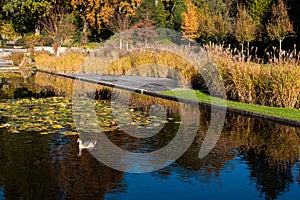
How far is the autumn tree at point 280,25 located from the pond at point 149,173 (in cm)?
2450

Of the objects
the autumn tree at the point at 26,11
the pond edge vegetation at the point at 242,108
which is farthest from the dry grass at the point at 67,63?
the autumn tree at the point at 26,11

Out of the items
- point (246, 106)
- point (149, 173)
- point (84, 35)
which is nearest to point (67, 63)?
point (246, 106)

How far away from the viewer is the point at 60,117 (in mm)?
12172

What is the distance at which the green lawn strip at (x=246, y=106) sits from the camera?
40.0 feet

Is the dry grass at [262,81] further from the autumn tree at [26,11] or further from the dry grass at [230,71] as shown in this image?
the autumn tree at [26,11]

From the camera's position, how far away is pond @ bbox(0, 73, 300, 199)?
622 centimetres

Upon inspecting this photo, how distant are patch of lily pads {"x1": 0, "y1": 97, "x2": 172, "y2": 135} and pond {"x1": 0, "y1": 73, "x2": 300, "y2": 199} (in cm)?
3

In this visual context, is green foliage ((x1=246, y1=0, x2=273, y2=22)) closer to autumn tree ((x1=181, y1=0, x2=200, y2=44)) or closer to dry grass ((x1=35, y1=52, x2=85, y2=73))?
autumn tree ((x1=181, y1=0, x2=200, y2=44))

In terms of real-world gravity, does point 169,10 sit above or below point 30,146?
above

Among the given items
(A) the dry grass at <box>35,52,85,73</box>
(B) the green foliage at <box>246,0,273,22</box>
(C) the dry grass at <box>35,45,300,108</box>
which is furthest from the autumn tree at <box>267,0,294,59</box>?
(A) the dry grass at <box>35,52,85,73</box>

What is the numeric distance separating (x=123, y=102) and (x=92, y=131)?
17.1 ft

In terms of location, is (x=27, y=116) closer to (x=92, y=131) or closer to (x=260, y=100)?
(x=92, y=131)

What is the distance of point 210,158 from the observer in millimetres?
8156

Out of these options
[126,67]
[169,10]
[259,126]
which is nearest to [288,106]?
[259,126]
